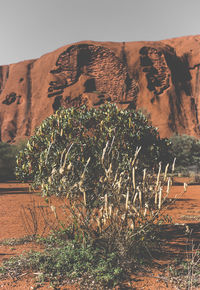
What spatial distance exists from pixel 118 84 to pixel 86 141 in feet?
137

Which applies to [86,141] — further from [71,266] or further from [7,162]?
[7,162]

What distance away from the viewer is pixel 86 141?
5648 mm

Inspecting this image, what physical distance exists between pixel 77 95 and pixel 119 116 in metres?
40.4

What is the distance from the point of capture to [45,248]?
17.1 feet

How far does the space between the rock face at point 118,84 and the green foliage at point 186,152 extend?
43.1 ft

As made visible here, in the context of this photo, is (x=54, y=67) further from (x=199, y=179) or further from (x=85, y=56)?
(x=199, y=179)

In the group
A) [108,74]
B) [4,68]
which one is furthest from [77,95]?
[4,68]

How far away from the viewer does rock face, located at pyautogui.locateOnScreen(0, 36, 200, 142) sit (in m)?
45.2

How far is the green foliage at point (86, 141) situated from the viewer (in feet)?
18.1

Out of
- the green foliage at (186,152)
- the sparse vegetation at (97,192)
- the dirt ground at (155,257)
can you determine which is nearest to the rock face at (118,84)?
the green foliage at (186,152)

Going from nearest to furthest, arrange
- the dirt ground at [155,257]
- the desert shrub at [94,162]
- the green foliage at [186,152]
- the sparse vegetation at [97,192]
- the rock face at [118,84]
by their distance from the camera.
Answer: the dirt ground at [155,257] → the sparse vegetation at [97,192] → the desert shrub at [94,162] → the green foliage at [186,152] → the rock face at [118,84]

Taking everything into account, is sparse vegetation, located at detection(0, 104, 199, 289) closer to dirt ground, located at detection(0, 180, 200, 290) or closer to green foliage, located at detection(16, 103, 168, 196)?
green foliage, located at detection(16, 103, 168, 196)

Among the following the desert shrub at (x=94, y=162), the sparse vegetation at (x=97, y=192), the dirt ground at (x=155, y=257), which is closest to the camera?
the dirt ground at (x=155, y=257)

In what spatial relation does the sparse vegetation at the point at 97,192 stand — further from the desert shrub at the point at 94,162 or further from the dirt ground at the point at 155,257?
the dirt ground at the point at 155,257
